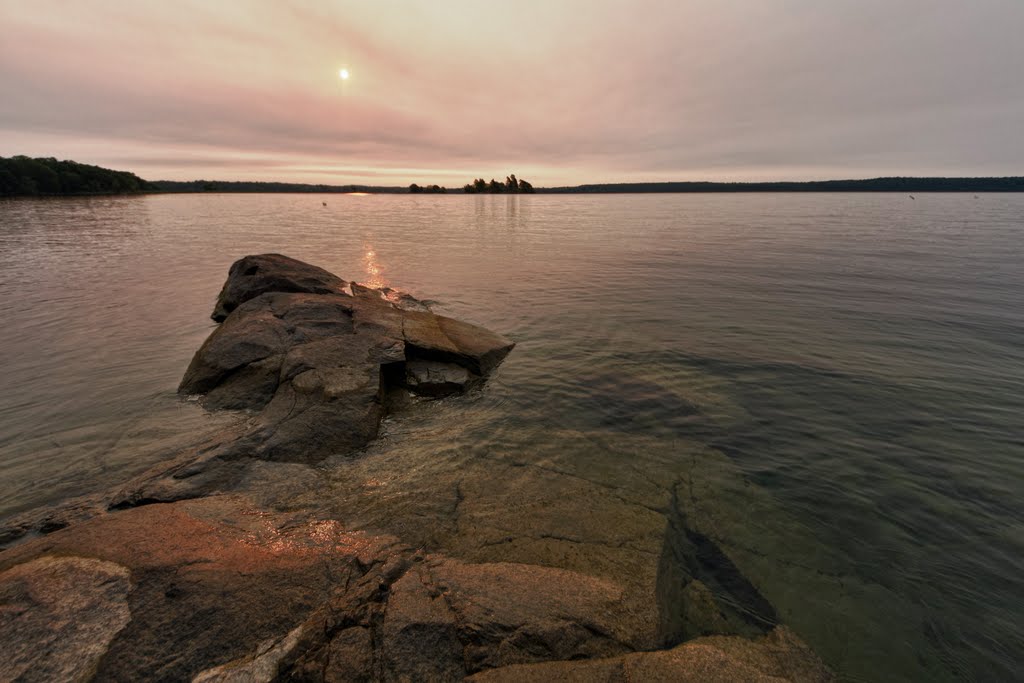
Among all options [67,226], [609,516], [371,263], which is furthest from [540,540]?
[67,226]

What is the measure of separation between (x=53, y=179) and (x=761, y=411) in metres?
163

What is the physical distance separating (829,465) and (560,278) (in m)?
15.8

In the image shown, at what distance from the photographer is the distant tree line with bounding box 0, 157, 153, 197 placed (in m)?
99.3

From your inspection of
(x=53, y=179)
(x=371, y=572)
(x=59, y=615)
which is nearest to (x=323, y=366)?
(x=371, y=572)

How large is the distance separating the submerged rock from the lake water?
0.70m

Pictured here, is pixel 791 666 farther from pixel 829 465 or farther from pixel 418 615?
pixel 829 465

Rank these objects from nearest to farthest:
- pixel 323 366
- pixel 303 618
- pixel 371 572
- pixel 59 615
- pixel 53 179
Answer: pixel 59 615 → pixel 303 618 → pixel 371 572 → pixel 323 366 → pixel 53 179

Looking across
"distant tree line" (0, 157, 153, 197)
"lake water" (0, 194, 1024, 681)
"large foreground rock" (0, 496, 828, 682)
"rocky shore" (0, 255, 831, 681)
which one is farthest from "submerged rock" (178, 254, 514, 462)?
"distant tree line" (0, 157, 153, 197)

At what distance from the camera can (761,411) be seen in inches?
330

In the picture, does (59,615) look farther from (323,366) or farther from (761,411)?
(761,411)

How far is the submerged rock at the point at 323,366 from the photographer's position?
22.6 ft

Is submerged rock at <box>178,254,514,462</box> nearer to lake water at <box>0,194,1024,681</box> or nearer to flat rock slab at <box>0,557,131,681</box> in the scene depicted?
lake water at <box>0,194,1024,681</box>

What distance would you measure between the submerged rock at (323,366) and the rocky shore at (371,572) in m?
0.07

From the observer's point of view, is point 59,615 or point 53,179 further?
point 53,179
